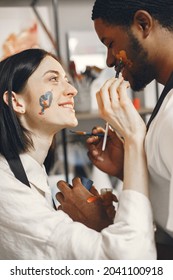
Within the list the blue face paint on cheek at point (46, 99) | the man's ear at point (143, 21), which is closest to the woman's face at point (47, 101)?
the blue face paint on cheek at point (46, 99)

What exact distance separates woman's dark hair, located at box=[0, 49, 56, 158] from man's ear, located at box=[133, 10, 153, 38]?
257 mm

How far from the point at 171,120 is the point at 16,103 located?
15.1 inches

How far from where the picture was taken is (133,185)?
832 millimetres

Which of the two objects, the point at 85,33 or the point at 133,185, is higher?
the point at 85,33

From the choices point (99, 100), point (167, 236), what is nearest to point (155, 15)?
point (99, 100)

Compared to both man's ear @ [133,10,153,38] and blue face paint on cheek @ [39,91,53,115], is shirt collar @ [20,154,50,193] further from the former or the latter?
man's ear @ [133,10,153,38]

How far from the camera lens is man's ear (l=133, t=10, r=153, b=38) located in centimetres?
86

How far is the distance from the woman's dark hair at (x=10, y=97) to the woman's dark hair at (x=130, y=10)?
206mm

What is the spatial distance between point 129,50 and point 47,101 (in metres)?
0.22

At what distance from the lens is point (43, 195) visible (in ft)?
3.32

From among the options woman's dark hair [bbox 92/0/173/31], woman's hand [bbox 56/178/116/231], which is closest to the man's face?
woman's dark hair [bbox 92/0/173/31]

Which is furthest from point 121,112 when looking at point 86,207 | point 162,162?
point 86,207

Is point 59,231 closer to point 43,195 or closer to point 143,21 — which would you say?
point 43,195
